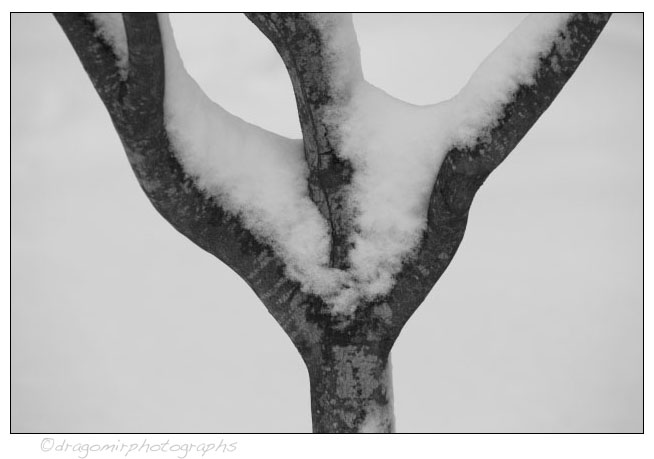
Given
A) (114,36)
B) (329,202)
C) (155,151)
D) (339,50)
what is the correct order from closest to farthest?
(114,36), (155,151), (339,50), (329,202)

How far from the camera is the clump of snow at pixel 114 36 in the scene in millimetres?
1979

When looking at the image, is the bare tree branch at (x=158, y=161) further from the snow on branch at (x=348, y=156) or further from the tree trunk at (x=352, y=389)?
the tree trunk at (x=352, y=389)

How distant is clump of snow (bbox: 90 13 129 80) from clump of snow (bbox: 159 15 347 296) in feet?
0.62

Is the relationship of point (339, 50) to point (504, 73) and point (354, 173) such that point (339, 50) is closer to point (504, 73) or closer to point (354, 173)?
point (354, 173)

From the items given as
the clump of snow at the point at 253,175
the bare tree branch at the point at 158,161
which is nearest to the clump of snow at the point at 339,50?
the clump of snow at the point at 253,175

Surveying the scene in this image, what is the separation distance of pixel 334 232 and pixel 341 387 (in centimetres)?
61

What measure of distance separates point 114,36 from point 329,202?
995 mm

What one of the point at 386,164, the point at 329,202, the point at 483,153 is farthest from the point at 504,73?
the point at 329,202

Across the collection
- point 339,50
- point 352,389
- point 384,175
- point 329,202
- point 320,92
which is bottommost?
point 352,389

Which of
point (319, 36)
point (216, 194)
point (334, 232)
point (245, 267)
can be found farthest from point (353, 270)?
point (319, 36)

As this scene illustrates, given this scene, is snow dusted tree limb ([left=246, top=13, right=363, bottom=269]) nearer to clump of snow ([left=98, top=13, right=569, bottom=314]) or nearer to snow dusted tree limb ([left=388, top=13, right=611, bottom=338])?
clump of snow ([left=98, top=13, right=569, bottom=314])

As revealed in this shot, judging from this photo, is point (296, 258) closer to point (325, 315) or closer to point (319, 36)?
point (325, 315)

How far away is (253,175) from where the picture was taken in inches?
93.9

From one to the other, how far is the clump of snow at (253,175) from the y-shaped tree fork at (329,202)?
42 mm
